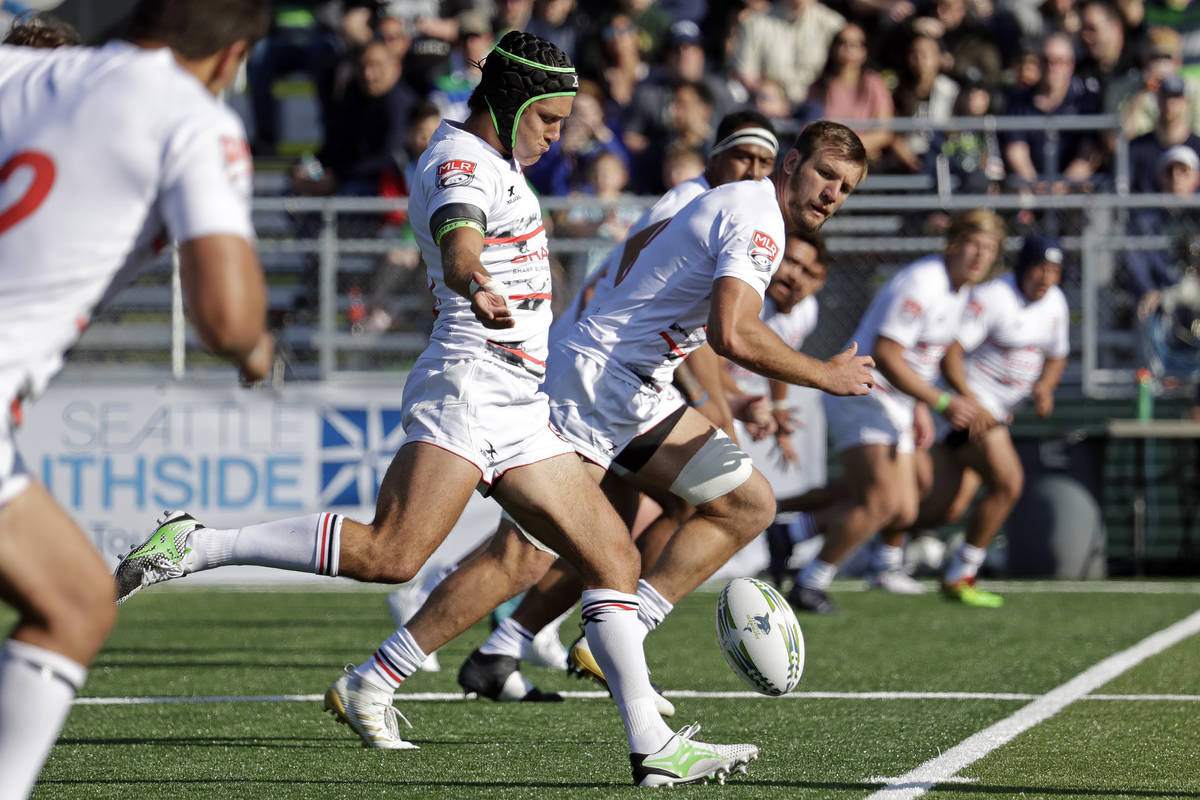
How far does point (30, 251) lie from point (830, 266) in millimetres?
10555

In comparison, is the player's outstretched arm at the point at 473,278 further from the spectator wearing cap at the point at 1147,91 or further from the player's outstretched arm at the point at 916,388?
the spectator wearing cap at the point at 1147,91

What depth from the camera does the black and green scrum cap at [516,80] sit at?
5.19 m

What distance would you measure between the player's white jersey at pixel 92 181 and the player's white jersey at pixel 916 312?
7.57 m

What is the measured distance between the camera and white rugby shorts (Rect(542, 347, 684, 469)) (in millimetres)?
5891

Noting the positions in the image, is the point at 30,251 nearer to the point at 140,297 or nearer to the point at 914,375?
the point at 914,375

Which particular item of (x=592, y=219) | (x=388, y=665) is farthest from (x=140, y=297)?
(x=388, y=665)

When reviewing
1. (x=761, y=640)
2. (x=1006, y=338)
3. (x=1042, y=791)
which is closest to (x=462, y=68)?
(x=1006, y=338)

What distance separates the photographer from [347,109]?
47.9 ft

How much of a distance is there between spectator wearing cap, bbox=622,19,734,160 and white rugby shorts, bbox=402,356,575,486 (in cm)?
939

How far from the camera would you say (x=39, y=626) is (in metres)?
3.17

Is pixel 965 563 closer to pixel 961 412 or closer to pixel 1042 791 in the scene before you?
pixel 961 412

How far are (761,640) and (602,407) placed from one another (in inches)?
38.5

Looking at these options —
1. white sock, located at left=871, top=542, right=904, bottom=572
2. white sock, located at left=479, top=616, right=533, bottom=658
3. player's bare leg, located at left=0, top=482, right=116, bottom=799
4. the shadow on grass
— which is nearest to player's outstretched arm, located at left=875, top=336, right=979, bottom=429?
white sock, located at left=871, top=542, right=904, bottom=572

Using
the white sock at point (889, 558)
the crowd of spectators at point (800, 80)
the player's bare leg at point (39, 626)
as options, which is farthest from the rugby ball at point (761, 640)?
the crowd of spectators at point (800, 80)
